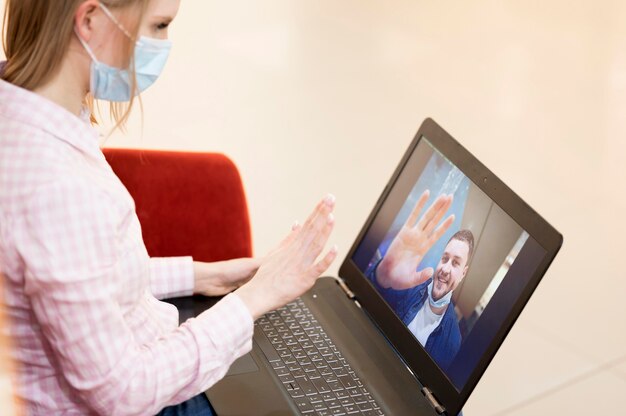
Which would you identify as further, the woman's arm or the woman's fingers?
the woman's fingers

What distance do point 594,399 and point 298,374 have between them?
3.96ft

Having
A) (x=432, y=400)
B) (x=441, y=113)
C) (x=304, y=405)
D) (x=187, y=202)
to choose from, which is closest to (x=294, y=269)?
(x=304, y=405)

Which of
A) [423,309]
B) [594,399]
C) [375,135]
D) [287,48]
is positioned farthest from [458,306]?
[287,48]

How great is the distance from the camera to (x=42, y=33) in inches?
51.1

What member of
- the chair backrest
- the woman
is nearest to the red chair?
the chair backrest

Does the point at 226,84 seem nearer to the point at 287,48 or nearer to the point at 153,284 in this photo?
the point at 287,48

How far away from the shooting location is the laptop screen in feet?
4.92

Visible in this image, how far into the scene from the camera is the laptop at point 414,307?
4.93 feet

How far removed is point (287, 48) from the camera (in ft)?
12.9

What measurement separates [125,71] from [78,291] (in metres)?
0.35

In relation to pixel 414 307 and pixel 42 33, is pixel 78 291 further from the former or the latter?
pixel 414 307

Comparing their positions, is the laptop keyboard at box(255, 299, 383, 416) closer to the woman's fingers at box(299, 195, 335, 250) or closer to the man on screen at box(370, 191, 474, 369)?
the man on screen at box(370, 191, 474, 369)

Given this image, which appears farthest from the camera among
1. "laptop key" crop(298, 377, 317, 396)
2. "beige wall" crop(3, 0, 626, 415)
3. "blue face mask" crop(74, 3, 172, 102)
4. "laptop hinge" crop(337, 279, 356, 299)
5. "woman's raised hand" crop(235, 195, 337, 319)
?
"beige wall" crop(3, 0, 626, 415)

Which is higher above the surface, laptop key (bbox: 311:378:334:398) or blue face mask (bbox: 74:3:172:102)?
blue face mask (bbox: 74:3:172:102)
